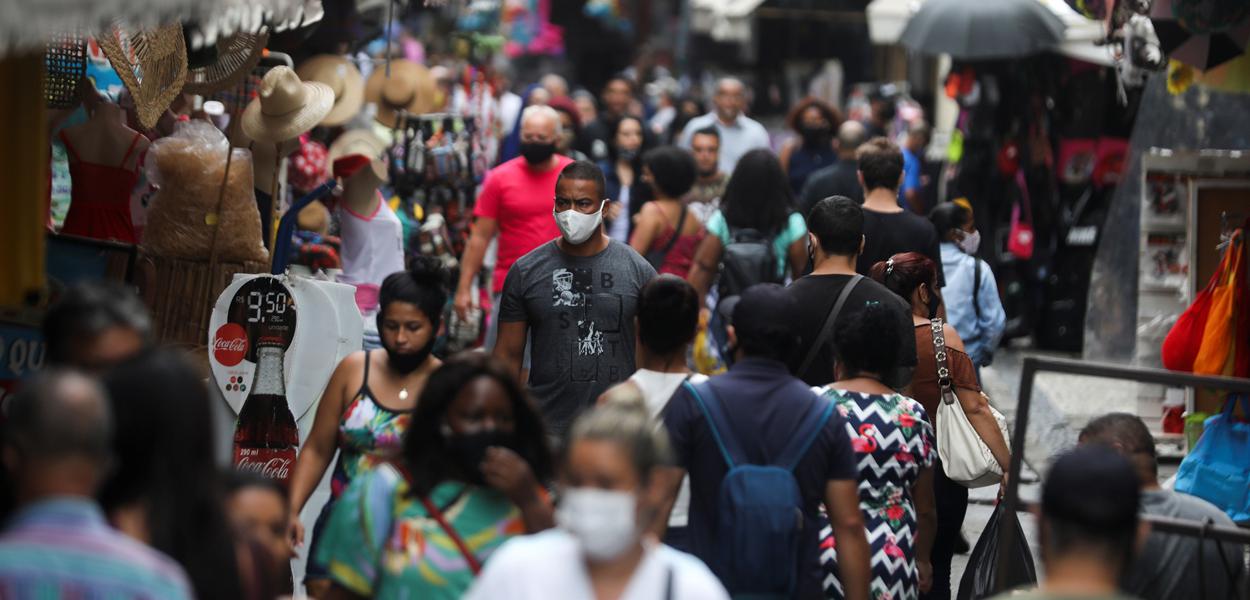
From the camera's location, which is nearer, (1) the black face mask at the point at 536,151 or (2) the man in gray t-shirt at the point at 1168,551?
(2) the man in gray t-shirt at the point at 1168,551

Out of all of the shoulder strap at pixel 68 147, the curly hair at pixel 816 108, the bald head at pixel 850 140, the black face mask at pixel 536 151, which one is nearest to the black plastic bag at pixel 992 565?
the black face mask at pixel 536 151

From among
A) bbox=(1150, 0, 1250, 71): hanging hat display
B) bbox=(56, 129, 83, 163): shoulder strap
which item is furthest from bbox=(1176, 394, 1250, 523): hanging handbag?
bbox=(56, 129, 83, 163): shoulder strap

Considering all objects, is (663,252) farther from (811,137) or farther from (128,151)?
(811,137)

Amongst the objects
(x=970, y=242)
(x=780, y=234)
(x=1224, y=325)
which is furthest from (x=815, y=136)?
(x=1224, y=325)

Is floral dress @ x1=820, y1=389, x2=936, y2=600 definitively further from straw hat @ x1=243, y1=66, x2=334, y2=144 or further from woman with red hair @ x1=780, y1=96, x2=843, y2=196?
woman with red hair @ x1=780, y1=96, x2=843, y2=196

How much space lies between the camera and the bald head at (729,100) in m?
14.7

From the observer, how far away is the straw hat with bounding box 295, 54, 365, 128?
37.7 ft

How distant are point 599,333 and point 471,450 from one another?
2.79m

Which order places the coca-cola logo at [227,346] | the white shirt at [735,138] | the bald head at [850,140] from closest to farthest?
1. the coca-cola logo at [227,346]
2. the bald head at [850,140]
3. the white shirt at [735,138]

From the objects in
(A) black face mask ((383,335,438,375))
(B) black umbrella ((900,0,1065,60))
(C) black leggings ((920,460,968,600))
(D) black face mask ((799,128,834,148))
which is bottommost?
(C) black leggings ((920,460,968,600))

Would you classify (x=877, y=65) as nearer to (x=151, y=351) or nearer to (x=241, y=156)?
(x=241, y=156)

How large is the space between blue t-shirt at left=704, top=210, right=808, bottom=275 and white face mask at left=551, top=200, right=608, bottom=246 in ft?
8.53

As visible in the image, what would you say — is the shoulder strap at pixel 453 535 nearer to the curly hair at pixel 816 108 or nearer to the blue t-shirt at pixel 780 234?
the blue t-shirt at pixel 780 234

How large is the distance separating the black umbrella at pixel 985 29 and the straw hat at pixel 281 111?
6.79 m
